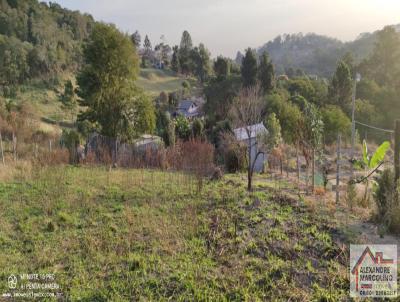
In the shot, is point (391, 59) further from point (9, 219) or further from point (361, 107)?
point (9, 219)

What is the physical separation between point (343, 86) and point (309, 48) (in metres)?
112

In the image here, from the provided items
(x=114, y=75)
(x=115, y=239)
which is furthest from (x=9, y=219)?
(x=114, y=75)

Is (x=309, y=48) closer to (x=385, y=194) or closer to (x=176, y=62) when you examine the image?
(x=176, y=62)

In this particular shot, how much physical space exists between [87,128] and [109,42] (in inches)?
187

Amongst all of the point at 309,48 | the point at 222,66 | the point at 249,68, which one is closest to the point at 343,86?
the point at 249,68

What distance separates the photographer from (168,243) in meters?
4.51

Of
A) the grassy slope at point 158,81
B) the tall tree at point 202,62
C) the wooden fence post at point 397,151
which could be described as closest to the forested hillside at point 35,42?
the grassy slope at point 158,81

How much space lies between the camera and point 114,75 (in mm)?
14672

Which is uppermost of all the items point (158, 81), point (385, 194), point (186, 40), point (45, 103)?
point (186, 40)

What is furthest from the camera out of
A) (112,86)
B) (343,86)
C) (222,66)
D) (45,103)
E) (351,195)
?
(222,66)

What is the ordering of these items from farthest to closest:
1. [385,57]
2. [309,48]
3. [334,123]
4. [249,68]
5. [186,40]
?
[309,48] < [186,40] < [385,57] < [249,68] < [334,123]

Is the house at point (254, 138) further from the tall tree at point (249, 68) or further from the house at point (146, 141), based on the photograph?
the tall tree at point (249, 68)

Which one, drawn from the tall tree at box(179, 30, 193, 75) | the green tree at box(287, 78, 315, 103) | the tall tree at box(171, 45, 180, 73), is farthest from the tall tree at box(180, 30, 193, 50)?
the green tree at box(287, 78, 315, 103)

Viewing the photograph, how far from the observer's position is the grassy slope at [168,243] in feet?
11.5
